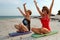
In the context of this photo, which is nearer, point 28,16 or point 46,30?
point 46,30

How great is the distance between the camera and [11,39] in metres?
6.43

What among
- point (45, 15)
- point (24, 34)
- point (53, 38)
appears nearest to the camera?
point (53, 38)

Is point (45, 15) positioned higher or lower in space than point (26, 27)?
higher

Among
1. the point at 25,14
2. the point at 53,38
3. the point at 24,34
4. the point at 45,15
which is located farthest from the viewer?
the point at 25,14

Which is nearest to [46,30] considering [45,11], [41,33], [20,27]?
[41,33]

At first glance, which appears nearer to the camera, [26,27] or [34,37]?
[34,37]

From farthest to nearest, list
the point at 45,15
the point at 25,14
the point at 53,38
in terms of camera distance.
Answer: the point at 25,14, the point at 45,15, the point at 53,38

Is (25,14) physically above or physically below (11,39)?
above

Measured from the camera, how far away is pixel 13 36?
7.02m

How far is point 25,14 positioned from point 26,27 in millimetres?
596

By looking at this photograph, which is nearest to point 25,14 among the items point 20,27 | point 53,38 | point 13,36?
point 20,27

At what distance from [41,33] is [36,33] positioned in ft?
0.66

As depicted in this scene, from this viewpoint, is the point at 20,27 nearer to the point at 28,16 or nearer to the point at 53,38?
the point at 28,16

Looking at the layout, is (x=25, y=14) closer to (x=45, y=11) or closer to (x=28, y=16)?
(x=28, y=16)
